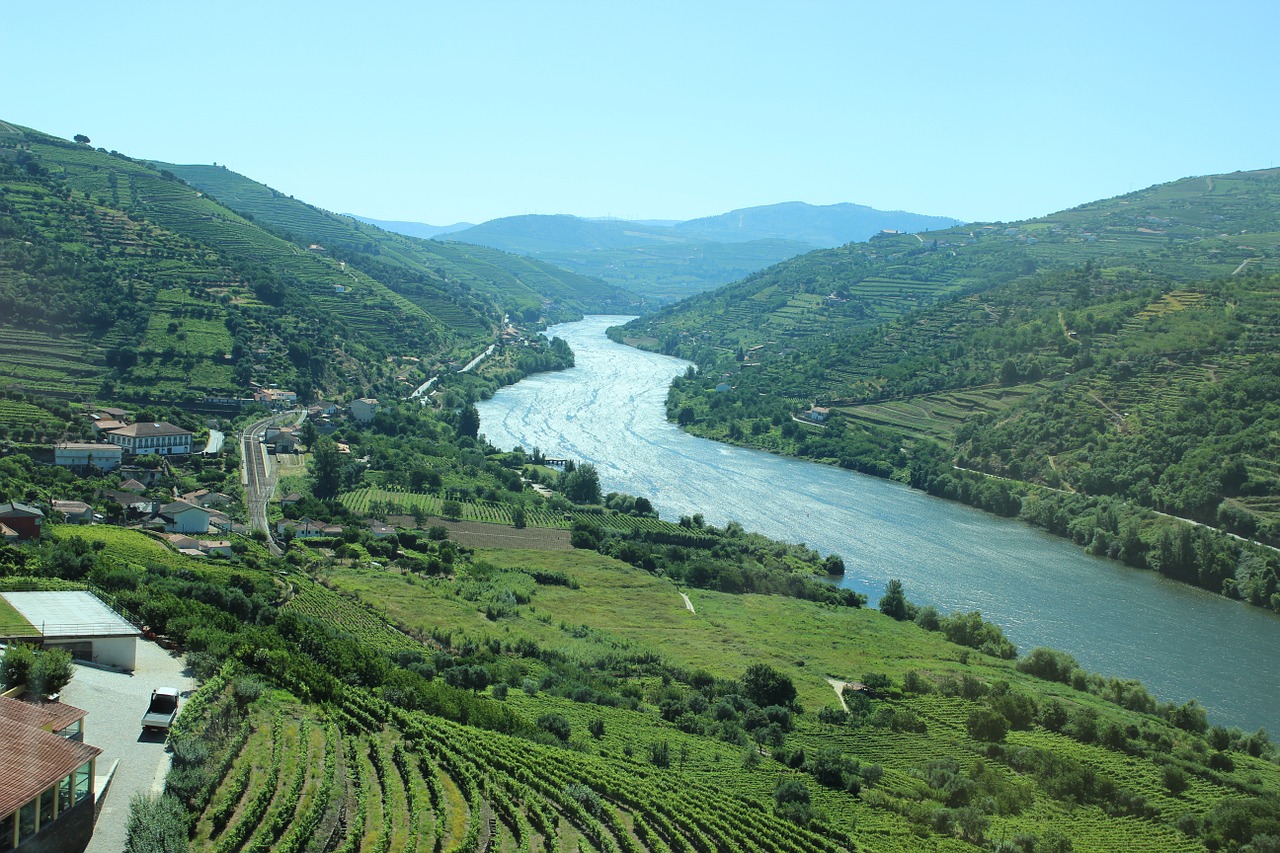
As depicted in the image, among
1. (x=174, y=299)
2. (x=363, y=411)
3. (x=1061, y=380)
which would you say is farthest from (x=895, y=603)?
Answer: (x=174, y=299)

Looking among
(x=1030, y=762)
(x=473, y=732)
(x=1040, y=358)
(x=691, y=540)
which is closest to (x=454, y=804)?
(x=473, y=732)

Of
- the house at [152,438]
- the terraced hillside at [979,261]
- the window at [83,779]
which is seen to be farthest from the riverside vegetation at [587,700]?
the terraced hillside at [979,261]

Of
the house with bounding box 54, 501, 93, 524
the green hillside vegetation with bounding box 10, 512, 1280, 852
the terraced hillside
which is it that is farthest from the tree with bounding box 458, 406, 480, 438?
the terraced hillside

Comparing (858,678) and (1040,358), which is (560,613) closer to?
(858,678)

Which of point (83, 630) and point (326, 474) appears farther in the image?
point (326, 474)

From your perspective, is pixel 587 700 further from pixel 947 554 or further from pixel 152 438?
pixel 152 438

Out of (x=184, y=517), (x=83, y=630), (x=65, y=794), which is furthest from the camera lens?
(x=184, y=517)
